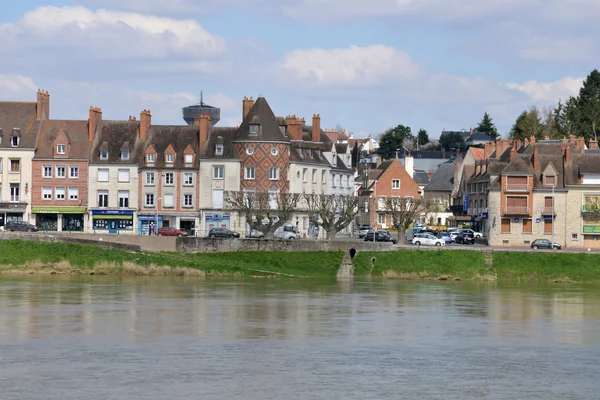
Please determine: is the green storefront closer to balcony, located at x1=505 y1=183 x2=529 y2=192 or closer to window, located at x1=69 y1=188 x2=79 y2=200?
window, located at x1=69 y1=188 x2=79 y2=200

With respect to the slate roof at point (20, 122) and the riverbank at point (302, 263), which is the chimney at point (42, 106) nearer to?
the slate roof at point (20, 122)

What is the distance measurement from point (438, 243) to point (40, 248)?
3182cm

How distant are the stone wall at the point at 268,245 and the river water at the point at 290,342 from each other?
11394 millimetres

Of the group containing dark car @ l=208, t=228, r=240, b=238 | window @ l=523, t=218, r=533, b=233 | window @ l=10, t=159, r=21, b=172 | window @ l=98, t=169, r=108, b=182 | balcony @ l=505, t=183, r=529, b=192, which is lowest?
dark car @ l=208, t=228, r=240, b=238

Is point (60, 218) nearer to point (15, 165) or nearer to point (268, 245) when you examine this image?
point (15, 165)

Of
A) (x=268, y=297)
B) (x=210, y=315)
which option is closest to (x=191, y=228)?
(x=268, y=297)

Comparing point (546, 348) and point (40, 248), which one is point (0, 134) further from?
point (546, 348)

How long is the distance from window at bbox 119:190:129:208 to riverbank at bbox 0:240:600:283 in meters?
19.3

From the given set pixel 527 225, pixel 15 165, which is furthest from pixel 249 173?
pixel 527 225

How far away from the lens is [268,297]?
5744cm

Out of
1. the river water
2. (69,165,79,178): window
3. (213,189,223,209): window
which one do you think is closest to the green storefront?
(69,165,79,178): window

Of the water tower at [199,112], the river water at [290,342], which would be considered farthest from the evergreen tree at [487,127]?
the river water at [290,342]

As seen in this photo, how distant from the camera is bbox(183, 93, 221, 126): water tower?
134988mm

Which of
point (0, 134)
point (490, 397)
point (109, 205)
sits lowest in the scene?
point (490, 397)
